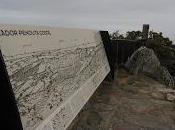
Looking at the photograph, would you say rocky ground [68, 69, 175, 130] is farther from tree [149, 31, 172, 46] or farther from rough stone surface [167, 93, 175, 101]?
tree [149, 31, 172, 46]

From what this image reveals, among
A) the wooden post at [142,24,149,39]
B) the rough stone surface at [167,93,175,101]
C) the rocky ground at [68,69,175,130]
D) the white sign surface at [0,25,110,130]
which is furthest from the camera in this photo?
the wooden post at [142,24,149,39]

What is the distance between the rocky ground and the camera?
5.24 meters

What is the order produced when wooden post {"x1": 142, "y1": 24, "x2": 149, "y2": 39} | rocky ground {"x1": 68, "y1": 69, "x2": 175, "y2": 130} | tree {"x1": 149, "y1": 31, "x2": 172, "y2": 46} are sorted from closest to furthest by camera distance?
rocky ground {"x1": 68, "y1": 69, "x2": 175, "y2": 130}, tree {"x1": 149, "y1": 31, "x2": 172, "y2": 46}, wooden post {"x1": 142, "y1": 24, "x2": 149, "y2": 39}

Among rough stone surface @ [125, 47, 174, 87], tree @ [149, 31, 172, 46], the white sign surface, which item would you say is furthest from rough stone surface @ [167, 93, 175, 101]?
tree @ [149, 31, 172, 46]

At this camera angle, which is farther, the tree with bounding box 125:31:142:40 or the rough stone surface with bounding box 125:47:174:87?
the tree with bounding box 125:31:142:40

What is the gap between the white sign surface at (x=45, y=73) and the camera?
2.88 m

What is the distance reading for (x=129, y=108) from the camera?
6.28 m

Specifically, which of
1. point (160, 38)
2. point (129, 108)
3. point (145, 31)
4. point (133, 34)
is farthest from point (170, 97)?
point (133, 34)

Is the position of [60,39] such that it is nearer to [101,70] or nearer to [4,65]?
[4,65]

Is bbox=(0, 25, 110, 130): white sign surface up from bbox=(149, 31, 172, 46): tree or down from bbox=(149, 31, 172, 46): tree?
up

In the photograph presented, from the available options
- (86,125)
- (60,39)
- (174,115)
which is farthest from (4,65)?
(174,115)

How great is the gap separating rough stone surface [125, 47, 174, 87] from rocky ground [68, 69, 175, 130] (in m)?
0.88

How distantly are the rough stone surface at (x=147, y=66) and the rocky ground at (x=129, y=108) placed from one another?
879mm

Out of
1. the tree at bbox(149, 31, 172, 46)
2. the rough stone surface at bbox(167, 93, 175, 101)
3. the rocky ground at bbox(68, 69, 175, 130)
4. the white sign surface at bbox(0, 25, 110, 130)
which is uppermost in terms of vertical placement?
the white sign surface at bbox(0, 25, 110, 130)
